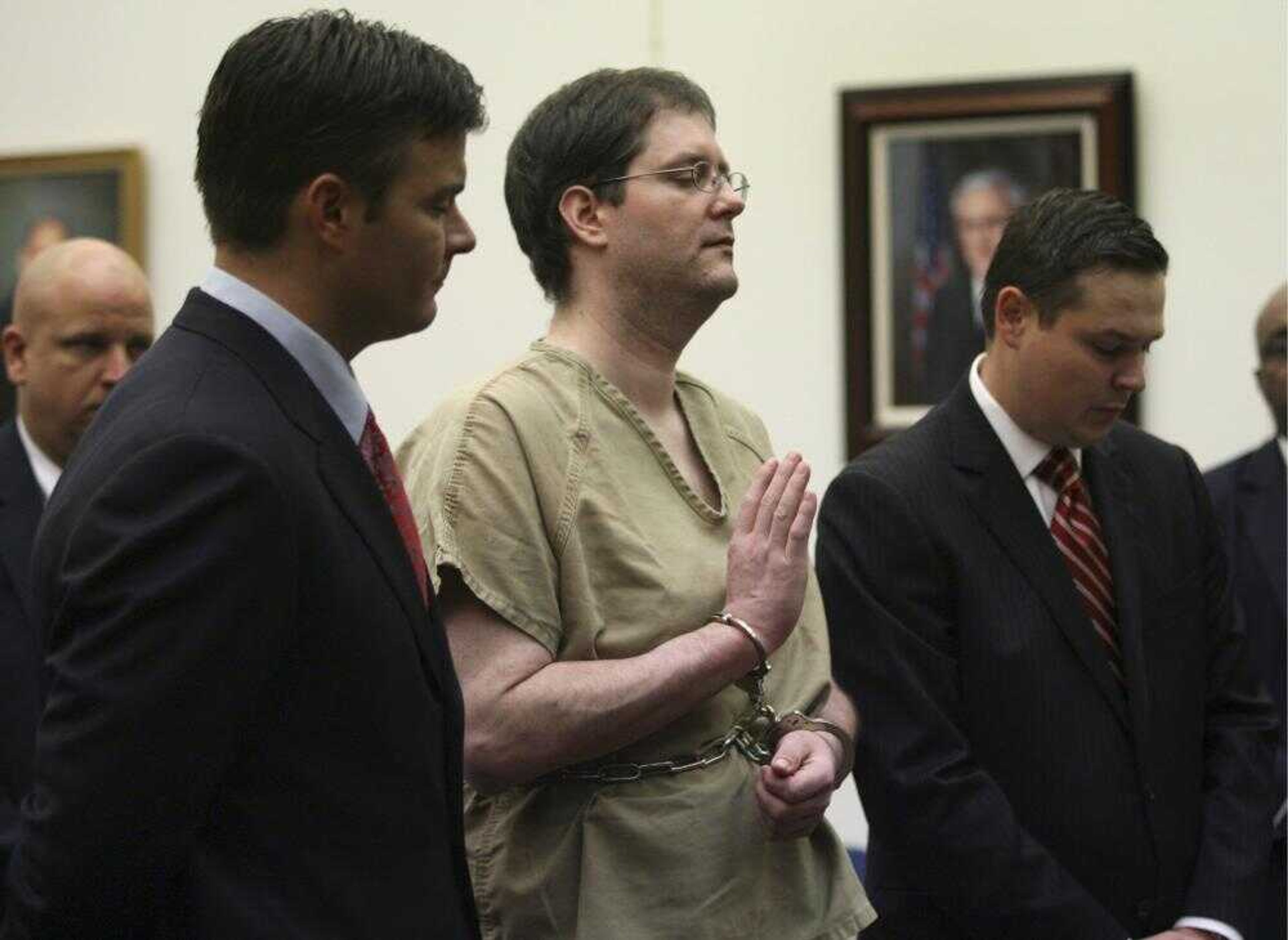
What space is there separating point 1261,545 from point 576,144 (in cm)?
212

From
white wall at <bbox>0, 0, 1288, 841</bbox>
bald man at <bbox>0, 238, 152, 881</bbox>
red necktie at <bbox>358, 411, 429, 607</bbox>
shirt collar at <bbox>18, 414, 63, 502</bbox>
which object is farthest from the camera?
white wall at <bbox>0, 0, 1288, 841</bbox>

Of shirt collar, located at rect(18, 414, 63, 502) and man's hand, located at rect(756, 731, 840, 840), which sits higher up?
shirt collar, located at rect(18, 414, 63, 502)

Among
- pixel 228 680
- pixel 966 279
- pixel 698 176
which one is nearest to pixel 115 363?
pixel 698 176

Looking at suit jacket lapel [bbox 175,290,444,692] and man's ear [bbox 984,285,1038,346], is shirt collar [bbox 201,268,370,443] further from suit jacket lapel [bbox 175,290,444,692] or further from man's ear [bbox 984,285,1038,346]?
man's ear [bbox 984,285,1038,346]

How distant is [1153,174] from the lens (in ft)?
15.4

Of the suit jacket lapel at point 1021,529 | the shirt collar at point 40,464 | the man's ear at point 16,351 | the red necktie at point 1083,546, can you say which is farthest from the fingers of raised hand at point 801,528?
the man's ear at point 16,351

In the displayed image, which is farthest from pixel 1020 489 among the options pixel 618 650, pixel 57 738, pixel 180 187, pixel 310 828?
pixel 180 187

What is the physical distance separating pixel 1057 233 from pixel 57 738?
1.95 meters

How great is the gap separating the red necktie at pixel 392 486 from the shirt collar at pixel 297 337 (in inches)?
2.0

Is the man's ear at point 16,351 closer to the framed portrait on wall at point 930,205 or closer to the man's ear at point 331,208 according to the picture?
the man's ear at point 331,208

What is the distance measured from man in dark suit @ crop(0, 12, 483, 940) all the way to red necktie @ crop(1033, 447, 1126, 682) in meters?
1.35

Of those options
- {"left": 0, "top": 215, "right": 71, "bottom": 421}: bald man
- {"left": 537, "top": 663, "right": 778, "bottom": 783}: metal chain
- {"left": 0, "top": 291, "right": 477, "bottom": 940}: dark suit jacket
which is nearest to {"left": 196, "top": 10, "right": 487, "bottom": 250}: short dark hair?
{"left": 0, "top": 291, "right": 477, "bottom": 940}: dark suit jacket

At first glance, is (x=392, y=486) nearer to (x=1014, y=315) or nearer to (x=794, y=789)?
(x=794, y=789)

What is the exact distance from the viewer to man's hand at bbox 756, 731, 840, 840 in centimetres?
236
